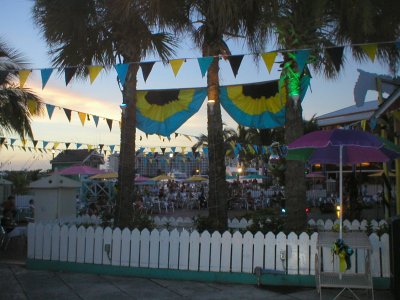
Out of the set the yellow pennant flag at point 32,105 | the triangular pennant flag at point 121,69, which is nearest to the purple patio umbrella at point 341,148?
the triangular pennant flag at point 121,69

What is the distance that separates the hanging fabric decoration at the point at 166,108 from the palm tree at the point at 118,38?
1225 mm

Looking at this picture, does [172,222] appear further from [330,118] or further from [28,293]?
[330,118]

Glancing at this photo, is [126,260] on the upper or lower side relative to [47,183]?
lower

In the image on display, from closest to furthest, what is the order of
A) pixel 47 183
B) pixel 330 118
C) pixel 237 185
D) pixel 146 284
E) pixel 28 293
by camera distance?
pixel 28 293, pixel 146 284, pixel 47 183, pixel 237 185, pixel 330 118

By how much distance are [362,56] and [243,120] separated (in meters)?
3.25

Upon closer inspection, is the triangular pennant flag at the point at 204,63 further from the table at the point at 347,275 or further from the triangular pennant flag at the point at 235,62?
the table at the point at 347,275

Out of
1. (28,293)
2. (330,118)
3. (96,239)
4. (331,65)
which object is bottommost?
(28,293)

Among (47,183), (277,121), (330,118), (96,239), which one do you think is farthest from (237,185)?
(96,239)

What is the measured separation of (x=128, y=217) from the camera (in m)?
9.11

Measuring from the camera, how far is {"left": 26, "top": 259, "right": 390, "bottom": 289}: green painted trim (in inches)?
265

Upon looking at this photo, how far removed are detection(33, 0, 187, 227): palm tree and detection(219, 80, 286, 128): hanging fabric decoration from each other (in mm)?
1984

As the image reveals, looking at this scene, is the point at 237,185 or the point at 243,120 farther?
the point at 237,185

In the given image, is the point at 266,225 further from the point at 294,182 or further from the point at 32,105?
the point at 32,105

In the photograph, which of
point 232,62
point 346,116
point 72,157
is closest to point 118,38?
point 232,62
